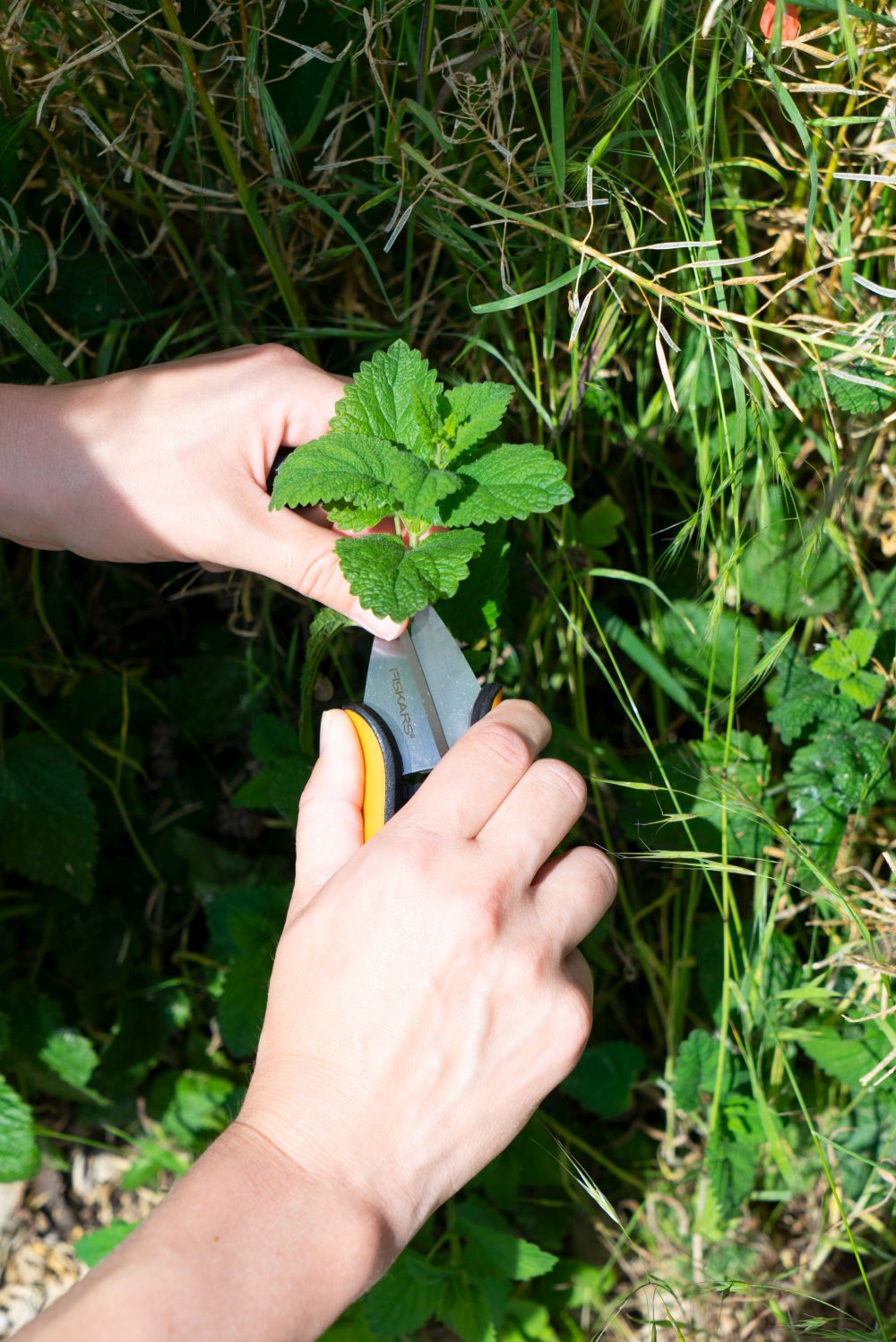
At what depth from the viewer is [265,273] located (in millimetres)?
1460

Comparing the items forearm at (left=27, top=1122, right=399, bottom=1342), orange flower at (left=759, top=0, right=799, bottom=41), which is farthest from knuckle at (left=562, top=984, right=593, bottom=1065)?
orange flower at (left=759, top=0, right=799, bottom=41)

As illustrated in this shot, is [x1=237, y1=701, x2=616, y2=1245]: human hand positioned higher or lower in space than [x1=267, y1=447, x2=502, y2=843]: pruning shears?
lower

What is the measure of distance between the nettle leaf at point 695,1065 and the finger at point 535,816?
56 centimetres

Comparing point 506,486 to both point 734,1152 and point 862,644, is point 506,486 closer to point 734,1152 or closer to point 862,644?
point 862,644

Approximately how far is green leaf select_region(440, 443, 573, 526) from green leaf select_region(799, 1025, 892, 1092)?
82cm

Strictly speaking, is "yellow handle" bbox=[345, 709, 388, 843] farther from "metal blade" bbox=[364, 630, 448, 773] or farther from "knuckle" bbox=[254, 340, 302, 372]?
"knuckle" bbox=[254, 340, 302, 372]

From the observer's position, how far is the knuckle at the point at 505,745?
3.25 feet

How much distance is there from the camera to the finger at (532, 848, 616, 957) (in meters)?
1.00

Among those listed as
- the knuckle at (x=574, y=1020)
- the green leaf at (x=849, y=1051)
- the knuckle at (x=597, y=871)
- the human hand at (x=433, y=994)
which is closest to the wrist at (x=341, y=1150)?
the human hand at (x=433, y=994)

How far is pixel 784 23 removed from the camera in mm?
1082

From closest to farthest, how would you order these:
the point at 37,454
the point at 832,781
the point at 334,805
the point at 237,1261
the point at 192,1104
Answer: the point at 237,1261
the point at 334,805
the point at 37,454
the point at 832,781
the point at 192,1104

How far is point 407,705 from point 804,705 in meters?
0.55

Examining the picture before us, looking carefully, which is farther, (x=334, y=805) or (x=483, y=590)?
(x=483, y=590)

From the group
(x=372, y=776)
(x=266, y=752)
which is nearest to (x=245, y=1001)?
(x=266, y=752)
